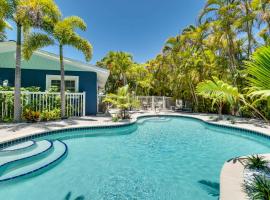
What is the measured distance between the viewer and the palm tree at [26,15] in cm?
897

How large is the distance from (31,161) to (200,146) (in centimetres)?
593

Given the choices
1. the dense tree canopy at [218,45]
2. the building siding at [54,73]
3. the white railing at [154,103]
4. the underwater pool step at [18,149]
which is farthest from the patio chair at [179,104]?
the underwater pool step at [18,149]

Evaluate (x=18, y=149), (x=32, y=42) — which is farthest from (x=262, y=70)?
(x=32, y=42)

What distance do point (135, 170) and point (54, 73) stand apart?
11.3m

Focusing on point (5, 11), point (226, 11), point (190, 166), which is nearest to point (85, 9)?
point (5, 11)

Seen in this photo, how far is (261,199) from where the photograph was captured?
2771 mm

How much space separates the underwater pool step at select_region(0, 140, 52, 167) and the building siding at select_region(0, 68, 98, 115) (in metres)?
7.90

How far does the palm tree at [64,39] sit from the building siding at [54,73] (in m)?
2.54

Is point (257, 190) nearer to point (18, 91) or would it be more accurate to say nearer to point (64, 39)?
point (18, 91)

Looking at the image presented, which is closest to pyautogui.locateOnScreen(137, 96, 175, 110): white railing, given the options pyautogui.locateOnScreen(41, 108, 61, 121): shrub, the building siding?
the building siding

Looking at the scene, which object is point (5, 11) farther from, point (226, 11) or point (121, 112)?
point (226, 11)

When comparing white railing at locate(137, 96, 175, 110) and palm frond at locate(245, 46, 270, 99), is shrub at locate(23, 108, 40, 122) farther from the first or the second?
white railing at locate(137, 96, 175, 110)

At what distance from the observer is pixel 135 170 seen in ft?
16.2

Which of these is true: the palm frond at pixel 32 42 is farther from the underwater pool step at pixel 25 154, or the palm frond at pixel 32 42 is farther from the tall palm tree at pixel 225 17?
the tall palm tree at pixel 225 17
